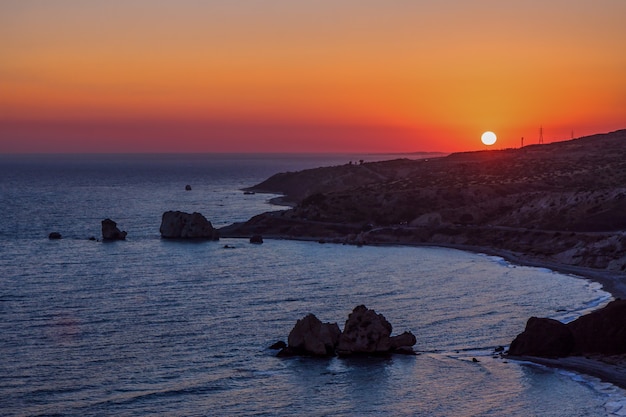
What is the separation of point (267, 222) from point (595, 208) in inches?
2242

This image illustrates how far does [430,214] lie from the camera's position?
16000 cm

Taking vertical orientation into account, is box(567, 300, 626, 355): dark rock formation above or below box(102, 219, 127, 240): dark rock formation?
below

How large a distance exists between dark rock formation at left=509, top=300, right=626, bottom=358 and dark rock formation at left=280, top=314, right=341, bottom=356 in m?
13.8

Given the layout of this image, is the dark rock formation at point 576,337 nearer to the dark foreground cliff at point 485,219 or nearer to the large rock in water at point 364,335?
the large rock in water at point 364,335

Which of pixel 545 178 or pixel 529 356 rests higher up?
pixel 545 178

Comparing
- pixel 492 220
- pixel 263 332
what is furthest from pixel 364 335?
pixel 492 220

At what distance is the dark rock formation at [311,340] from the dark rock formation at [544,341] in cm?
1376

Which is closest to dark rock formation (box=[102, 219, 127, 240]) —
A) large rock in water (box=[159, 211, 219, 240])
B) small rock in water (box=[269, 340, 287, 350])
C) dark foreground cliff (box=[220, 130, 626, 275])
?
large rock in water (box=[159, 211, 219, 240])

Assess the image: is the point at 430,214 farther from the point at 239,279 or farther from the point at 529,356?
the point at 529,356

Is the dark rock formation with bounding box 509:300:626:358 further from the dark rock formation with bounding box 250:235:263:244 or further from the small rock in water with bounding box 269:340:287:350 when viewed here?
the dark rock formation with bounding box 250:235:263:244

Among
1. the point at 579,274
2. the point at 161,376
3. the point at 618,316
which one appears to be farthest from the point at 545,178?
the point at 161,376

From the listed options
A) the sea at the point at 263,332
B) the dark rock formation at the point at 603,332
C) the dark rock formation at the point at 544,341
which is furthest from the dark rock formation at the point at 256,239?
the dark rock formation at the point at 603,332

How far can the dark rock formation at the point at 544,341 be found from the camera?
219 ft

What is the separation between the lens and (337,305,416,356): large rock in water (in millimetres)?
66875
